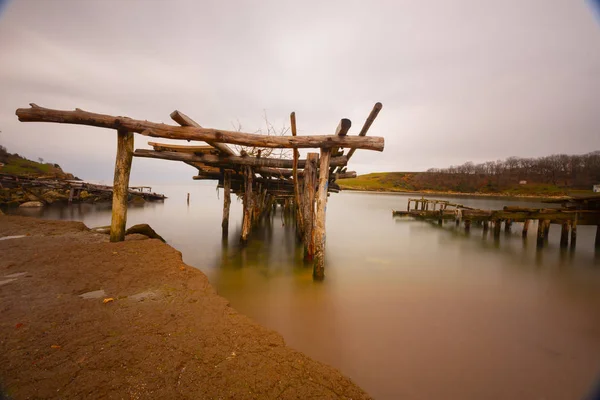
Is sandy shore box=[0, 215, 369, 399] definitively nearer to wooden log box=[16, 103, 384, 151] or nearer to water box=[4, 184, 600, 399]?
water box=[4, 184, 600, 399]

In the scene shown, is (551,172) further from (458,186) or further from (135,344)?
(135,344)

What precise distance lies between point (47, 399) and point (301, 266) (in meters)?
5.86

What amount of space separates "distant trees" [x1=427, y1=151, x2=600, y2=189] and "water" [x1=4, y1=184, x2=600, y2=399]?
76.4 meters

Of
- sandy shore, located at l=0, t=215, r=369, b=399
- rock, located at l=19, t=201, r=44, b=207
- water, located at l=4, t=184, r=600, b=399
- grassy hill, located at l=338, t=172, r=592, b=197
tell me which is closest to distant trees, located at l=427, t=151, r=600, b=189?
grassy hill, located at l=338, t=172, r=592, b=197

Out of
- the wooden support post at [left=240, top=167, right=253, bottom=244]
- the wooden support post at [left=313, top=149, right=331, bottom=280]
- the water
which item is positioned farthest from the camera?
the wooden support post at [left=240, top=167, right=253, bottom=244]

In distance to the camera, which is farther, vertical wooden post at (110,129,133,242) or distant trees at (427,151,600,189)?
distant trees at (427,151,600,189)

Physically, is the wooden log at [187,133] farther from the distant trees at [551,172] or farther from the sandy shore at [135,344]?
the distant trees at [551,172]

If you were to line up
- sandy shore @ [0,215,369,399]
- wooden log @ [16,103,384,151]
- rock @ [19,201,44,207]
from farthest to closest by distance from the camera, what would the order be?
1. rock @ [19,201,44,207]
2. wooden log @ [16,103,384,151]
3. sandy shore @ [0,215,369,399]

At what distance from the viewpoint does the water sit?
300cm

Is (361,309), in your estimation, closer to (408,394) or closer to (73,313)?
(408,394)

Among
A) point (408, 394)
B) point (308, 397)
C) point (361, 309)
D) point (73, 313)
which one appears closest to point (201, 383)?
point (308, 397)

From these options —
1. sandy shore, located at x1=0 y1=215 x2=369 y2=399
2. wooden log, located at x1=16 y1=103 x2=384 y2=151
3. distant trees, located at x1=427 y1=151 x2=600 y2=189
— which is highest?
distant trees, located at x1=427 y1=151 x2=600 y2=189

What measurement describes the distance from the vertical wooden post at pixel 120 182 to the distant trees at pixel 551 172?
85736 millimetres

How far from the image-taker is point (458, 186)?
76.0 meters
